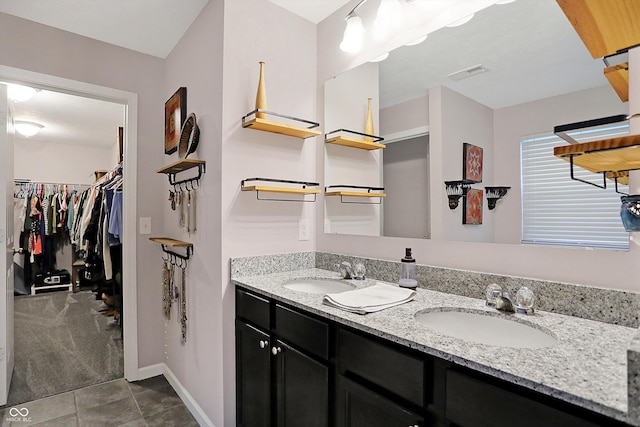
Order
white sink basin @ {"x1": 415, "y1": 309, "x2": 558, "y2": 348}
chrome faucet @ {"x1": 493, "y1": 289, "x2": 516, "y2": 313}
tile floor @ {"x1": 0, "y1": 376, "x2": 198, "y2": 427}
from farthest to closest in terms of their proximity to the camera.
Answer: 1. tile floor @ {"x1": 0, "y1": 376, "x2": 198, "y2": 427}
2. chrome faucet @ {"x1": 493, "y1": 289, "x2": 516, "y2": 313}
3. white sink basin @ {"x1": 415, "y1": 309, "x2": 558, "y2": 348}

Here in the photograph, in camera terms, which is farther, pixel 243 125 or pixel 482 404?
pixel 243 125

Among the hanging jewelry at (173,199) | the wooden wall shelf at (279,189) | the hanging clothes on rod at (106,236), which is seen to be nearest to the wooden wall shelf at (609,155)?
the wooden wall shelf at (279,189)

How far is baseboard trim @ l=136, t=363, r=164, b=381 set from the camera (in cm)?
259

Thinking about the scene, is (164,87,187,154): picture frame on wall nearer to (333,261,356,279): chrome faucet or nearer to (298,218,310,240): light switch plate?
(298,218,310,240): light switch plate

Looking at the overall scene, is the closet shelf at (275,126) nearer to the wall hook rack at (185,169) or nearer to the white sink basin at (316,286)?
the wall hook rack at (185,169)

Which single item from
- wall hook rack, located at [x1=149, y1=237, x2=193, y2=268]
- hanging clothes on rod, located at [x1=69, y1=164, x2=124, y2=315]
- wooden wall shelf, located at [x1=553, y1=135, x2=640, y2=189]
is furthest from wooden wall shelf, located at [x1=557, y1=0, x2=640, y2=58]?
hanging clothes on rod, located at [x1=69, y1=164, x2=124, y2=315]

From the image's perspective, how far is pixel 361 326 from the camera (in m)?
1.07

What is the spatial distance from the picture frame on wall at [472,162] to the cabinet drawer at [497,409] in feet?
2.75

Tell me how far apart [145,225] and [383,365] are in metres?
2.27

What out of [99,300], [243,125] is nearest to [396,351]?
[243,125]

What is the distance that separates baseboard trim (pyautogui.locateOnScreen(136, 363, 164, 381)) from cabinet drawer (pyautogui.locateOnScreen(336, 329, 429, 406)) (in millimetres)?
2106

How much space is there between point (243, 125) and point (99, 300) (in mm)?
4378

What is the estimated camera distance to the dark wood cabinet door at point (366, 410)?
954 millimetres

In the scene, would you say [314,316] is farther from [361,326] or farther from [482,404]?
[482,404]
